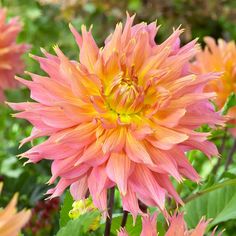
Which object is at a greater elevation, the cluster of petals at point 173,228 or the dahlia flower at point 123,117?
the dahlia flower at point 123,117

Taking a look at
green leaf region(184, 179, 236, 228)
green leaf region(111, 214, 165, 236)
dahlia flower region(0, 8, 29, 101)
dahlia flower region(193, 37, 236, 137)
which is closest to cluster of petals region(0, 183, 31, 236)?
green leaf region(111, 214, 165, 236)

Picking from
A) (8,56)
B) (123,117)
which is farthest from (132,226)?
(8,56)

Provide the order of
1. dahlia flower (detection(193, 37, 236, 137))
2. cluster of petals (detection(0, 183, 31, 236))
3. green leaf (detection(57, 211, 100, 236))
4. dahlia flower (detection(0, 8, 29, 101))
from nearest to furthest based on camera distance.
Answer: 1. cluster of petals (detection(0, 183, 31, 236))
2. green leaf (detection(57, 211, 100, 236))
3. dahlia flower (detection(193, 37, 236, 137))
4. dahlia flower (detection(0, 8, 29, 101))

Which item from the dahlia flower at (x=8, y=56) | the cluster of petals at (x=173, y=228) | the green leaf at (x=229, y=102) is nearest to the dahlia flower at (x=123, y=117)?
the cluster of petals at (x=173, y=228)

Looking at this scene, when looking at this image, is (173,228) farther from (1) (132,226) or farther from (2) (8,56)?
(2) (8,56)

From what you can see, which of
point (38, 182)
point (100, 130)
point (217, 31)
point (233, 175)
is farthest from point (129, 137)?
point (217, 31)

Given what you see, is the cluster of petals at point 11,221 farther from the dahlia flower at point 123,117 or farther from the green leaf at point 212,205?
the green leaf at point 212,205

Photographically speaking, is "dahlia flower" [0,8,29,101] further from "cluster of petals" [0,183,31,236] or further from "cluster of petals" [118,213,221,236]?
"cluster of petals" [0,183,31,236]
